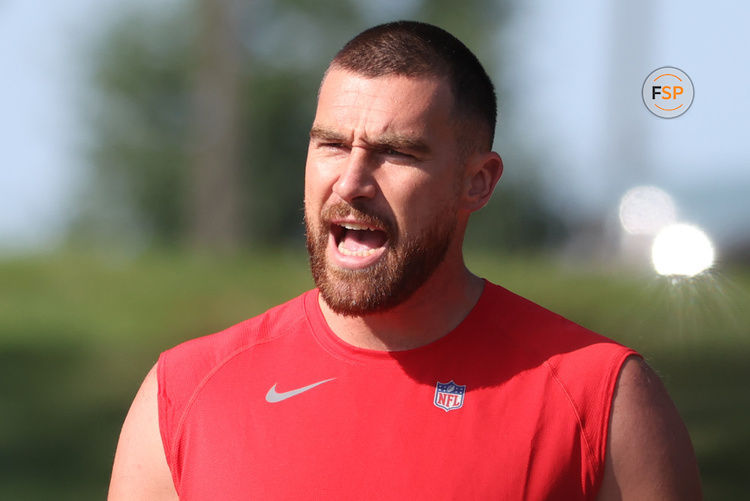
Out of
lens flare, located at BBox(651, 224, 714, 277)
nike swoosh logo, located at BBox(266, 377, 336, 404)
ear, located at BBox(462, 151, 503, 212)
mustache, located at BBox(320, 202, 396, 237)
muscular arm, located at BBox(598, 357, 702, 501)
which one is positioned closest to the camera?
muscular arm, located at BBox(598, 357, 702, 501)

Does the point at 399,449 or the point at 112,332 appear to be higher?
the point at 399,449

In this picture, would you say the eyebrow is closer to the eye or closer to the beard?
the eye

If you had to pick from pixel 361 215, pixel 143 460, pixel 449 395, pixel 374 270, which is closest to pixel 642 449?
pixel 449 395

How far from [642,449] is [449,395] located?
477 millimetres

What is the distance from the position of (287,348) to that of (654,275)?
18.2ft

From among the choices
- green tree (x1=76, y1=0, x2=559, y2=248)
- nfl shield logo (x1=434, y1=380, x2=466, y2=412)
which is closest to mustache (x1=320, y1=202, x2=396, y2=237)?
nfl shield logo (x1=434, y1=380, x2=466, y2=412)

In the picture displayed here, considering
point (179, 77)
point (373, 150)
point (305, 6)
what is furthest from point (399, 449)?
point (179, 77)

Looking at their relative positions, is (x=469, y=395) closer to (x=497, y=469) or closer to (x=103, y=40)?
(x=497, y=469)

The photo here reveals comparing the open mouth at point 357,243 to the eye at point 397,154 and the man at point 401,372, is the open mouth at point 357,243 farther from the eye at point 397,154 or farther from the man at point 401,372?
the eye at point 397,154

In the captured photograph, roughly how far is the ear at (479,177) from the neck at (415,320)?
20cm

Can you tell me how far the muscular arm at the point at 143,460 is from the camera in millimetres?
2447

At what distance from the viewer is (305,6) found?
19938 millimetres

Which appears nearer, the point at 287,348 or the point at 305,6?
the point at 287,348

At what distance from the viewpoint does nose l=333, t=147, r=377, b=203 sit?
2.29m
